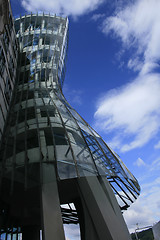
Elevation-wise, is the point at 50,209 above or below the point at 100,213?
above

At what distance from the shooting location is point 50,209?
33.1 feet

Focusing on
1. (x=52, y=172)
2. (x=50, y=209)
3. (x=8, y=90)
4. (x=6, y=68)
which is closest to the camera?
(x=50, y=209)

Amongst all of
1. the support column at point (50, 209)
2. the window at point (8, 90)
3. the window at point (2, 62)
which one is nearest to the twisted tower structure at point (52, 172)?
the support column at point (50, 209)

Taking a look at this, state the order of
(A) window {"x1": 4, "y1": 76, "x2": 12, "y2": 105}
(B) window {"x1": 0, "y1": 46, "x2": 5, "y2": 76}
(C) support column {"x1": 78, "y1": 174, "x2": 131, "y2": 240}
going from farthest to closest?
(A) window {"x1": 4, "y1": 76, "x2": 12, "y2": 105} < (B) window {"x1": 0, "y1": 46, "x2": 5, "y2": 76} < (C) support column {"x1": 78, "y1": 174, "x2": 131, "y2": 240}

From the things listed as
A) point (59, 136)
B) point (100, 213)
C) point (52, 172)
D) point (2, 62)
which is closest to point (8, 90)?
point (2, 62)

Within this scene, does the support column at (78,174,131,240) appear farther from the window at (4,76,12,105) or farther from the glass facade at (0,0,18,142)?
the window at (4,76,12,105)

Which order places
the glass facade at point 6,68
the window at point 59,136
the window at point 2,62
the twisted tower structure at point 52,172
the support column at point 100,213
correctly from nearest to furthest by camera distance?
the support column at point 100,213
the twisted tower structure at point 52,172
the window at point 59,136
the glass facade at point 6,68
the window at point 2,62

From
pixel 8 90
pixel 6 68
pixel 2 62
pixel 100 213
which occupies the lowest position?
pixel 100 213

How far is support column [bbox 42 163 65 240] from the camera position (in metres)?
9.03

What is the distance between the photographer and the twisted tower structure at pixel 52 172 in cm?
1041

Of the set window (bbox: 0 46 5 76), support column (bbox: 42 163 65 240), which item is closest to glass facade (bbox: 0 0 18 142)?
window (bbox: 0 46 5 76)

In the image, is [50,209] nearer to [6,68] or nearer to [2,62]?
[2,62]

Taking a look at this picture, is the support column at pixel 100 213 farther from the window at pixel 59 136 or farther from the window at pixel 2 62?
the window at pixel 2 62

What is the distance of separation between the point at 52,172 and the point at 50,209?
180 centimetres
